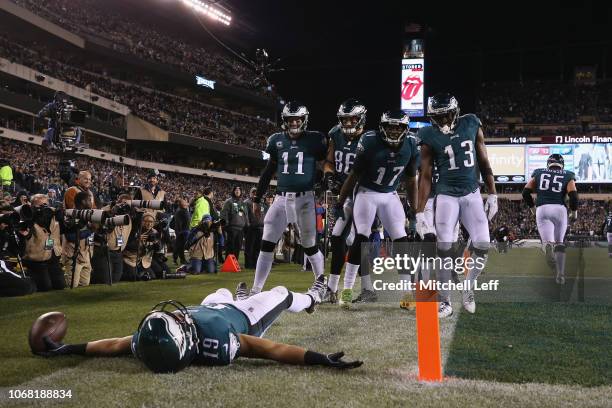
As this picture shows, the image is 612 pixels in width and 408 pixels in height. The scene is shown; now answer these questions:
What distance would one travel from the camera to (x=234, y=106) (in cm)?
5616

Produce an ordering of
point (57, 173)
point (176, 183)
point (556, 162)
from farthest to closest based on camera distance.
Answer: point (176, 183) → point (57, 173) → point (556, 162)

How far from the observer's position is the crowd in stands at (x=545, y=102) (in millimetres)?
46719

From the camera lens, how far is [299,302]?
5.12 m

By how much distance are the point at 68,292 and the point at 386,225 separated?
15.2 feet

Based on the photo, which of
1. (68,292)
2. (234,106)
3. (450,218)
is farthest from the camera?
(234,106)

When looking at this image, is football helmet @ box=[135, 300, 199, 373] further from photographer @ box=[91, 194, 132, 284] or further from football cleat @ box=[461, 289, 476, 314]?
photographer @ box=[91, 194, 132, 284]

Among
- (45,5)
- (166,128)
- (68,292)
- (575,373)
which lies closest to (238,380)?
(575,373)

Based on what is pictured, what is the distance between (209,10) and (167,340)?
40.8m

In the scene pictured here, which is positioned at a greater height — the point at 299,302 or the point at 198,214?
the point at 198,214

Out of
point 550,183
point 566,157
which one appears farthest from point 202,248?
point 566,157

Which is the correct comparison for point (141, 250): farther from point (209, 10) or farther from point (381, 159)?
point (209, 10)

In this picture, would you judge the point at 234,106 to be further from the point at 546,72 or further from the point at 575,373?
the point at 575,373

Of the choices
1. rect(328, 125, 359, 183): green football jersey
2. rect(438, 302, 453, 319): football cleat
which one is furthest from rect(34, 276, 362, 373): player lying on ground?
rect(328, 125, 359, 183): green football jersey

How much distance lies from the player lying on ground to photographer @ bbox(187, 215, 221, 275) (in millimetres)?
7259
